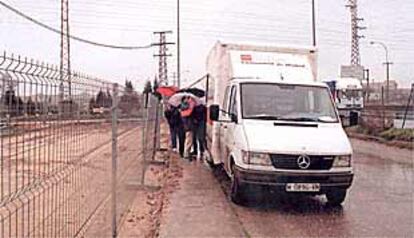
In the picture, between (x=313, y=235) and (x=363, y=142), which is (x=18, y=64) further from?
(x=363, y=142)

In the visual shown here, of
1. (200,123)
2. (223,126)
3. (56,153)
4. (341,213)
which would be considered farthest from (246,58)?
(56,153)

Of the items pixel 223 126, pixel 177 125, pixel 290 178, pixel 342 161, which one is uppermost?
pixel 223 126

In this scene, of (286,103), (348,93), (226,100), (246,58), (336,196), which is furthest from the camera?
(348,93)

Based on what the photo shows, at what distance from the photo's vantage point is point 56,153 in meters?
5.16

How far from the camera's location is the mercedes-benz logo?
33.9ft

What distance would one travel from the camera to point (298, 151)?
33.9ft

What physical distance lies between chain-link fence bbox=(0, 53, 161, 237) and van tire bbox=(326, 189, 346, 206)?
3.60 meters

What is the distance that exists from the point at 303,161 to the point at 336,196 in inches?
44.1

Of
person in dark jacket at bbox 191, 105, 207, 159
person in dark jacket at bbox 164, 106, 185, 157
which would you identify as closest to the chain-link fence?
person in dark jacket at bbox 191, 105, 207, 159

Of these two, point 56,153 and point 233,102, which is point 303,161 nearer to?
point 233,102

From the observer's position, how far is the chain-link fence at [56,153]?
3.89 metres

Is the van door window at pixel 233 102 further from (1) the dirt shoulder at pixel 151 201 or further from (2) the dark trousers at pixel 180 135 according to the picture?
(2) the dark trousers at pixel 180 135

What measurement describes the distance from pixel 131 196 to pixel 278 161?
9.34ft

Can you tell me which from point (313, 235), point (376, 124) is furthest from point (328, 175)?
point (376, 124)
